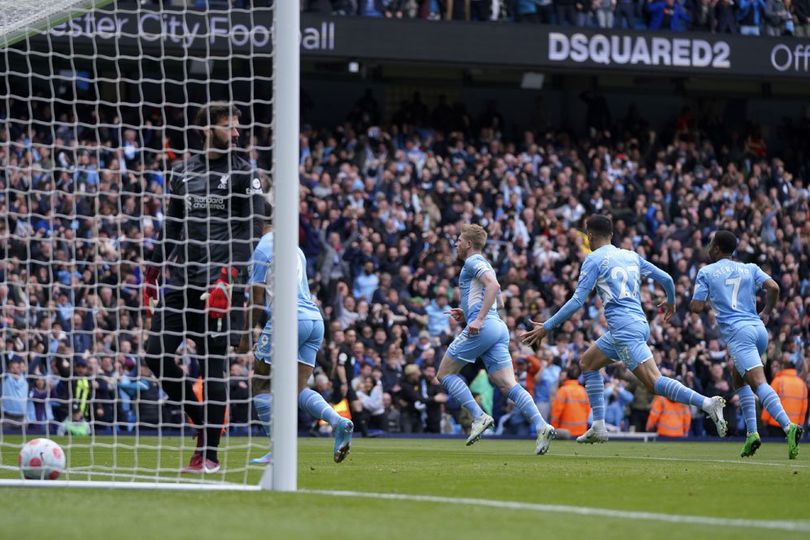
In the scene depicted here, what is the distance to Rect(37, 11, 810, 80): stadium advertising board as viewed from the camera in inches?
983

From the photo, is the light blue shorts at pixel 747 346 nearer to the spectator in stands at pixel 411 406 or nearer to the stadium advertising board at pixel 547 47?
the spectator in stands at pixel 411 406

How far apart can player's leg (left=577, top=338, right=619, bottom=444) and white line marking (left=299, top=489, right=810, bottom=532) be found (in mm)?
5631

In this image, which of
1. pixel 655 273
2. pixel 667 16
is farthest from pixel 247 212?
pixel 667 16

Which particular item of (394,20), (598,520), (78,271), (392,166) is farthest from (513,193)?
(598,520)

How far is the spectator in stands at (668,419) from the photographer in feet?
69.4

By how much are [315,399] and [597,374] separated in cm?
425

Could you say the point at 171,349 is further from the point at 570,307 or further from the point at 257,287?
the point at 570,307

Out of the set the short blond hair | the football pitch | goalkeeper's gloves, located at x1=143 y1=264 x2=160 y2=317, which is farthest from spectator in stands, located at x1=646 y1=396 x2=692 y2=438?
goalkeeper's gloves, located at x1=143 y1=264 x2=160 y2=317

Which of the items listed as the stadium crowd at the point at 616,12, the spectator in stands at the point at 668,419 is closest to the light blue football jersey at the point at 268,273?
the spectator in stands at the point at 668,419

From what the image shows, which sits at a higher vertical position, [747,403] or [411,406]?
[747,403]

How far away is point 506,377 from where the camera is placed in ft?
40.6

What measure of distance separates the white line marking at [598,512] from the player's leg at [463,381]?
4979mm

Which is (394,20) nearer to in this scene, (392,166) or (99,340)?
(392,166)

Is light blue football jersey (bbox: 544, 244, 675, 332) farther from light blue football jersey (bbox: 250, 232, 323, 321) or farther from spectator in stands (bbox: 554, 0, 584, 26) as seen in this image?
spectator in stands (bbox: 554, 0, 584, 26)
